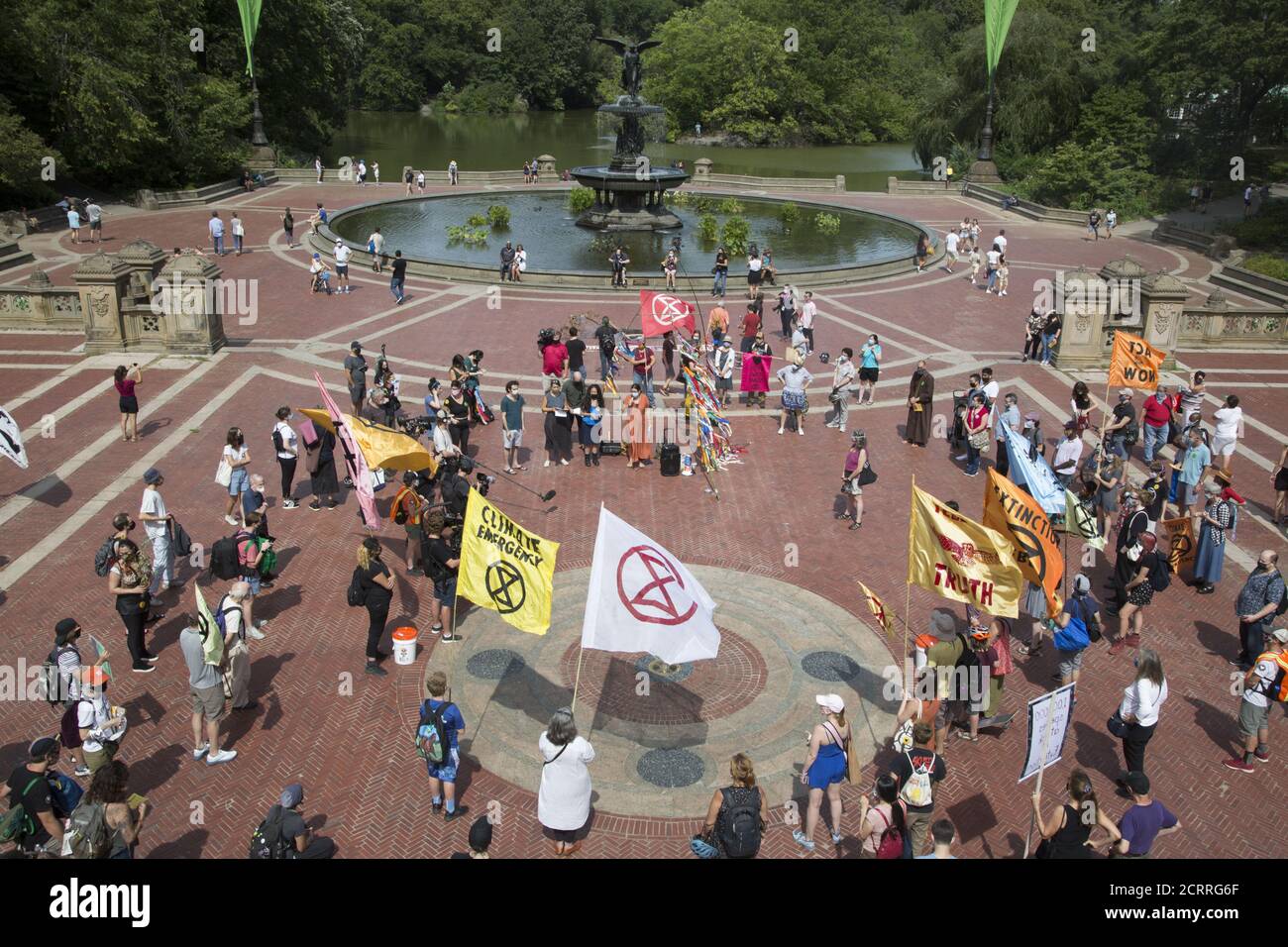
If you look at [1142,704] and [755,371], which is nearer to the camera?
[1142,704]

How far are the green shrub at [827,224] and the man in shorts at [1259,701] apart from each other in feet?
113

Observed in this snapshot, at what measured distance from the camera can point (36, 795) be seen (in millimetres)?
8461

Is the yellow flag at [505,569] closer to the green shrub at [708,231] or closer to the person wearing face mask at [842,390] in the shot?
the person wearing face mask at [842,390]

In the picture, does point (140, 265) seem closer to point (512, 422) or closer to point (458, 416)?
point (458, 416)

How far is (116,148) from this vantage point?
43.4 meters

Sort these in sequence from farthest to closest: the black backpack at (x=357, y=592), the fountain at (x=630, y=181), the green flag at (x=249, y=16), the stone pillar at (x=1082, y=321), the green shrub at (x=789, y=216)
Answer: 1. the green flag at (x=249, y=16)
2. the green shrub at (x=789, y=216)
3. the fountain at (x=630, y=181)
4. the stone pillar at (x=1082, y=321)
5. the black backpack at (x=357, y=592)

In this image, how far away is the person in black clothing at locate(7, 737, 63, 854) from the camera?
27.7 ft

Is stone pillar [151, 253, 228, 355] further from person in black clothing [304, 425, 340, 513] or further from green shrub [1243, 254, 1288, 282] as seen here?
green shrub [1243, 254, 1288, 282]

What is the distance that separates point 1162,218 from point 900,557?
40.5 m

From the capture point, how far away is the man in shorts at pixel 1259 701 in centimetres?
1052

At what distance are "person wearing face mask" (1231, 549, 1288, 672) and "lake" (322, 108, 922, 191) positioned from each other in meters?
50.1

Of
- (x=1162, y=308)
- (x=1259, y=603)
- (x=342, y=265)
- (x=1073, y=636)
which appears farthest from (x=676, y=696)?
(x=342, y=265)

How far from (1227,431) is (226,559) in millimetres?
15528

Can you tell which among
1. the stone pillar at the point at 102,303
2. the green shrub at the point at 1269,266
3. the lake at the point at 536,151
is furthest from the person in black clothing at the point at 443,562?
the lake at the point at 536,151
